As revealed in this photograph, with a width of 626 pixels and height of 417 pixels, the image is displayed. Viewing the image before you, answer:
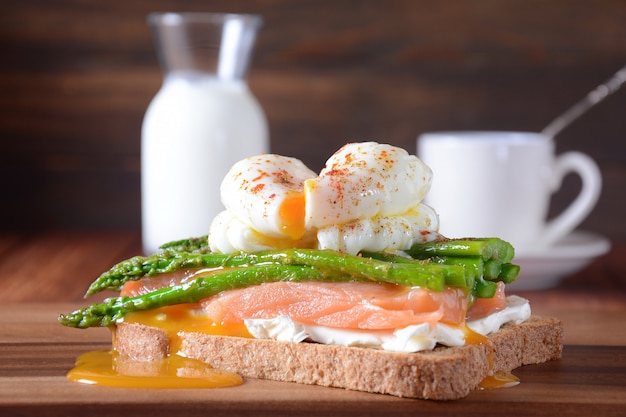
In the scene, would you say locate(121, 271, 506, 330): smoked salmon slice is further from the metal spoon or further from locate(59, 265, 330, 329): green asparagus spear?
the metal spoon

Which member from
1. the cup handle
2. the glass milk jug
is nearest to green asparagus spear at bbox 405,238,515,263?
the cup handle

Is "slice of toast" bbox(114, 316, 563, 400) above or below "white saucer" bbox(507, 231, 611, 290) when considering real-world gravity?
below

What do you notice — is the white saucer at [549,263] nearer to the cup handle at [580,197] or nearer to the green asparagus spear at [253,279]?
the cup handle at [580,197]

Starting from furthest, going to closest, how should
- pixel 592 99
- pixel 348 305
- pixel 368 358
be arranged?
pixel 592 99 < pixel 348 305 < pixel 368 358

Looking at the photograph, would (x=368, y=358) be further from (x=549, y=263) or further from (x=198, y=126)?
(x=198, y=126)

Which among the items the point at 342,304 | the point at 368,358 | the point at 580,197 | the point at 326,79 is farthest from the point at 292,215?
the point at 326,79
